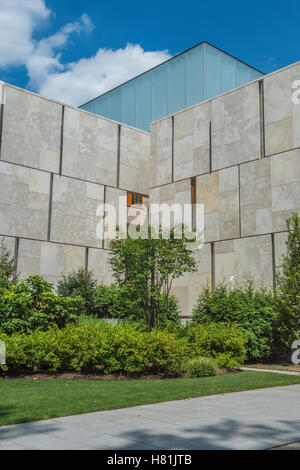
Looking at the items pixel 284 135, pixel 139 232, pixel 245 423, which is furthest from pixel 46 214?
pixel 245 423

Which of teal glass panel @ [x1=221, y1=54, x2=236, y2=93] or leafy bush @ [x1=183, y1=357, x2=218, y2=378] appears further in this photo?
teal glass panel @ [x1=221, y1=54, x2=236, y2=93]

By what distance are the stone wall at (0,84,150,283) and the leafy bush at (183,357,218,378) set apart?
12.7 meters

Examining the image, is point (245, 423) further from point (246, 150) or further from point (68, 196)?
point (68, 196)

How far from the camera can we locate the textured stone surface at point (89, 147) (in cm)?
2541

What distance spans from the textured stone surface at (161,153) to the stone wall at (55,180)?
144 centimetres

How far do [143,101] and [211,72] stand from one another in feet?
18.2

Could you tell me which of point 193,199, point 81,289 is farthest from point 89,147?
point 81,289

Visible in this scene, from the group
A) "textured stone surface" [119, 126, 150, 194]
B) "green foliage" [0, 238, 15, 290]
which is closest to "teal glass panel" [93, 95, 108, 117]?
"textured stone surface" [119, 126, 150, 194]

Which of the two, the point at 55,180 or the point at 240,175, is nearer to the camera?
the point at 240,175

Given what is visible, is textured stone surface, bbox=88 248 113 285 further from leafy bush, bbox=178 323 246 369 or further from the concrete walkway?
the concrete walkway

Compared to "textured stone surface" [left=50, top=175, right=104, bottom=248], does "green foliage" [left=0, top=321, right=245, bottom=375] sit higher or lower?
lower

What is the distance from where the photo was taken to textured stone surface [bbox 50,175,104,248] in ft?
80.2

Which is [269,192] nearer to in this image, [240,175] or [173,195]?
[240,175]

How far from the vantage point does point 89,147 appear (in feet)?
86.0
